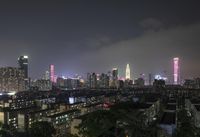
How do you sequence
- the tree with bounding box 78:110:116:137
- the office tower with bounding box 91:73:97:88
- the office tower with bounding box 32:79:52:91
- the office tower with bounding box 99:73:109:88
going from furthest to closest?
the office tower with bounding box 99:73:109:88
the office tower with bounding box 91:73:97:88
the office tower with bounding box 32:79:52:91
the tree with bounding box 78:110:116:137

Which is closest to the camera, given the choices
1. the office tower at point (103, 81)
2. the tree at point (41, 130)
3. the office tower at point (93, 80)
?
the tree at point (41, 130)

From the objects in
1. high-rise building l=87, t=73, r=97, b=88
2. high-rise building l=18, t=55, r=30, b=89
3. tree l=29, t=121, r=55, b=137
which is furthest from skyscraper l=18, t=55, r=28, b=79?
tree l=29, t=121, r=55, b=137

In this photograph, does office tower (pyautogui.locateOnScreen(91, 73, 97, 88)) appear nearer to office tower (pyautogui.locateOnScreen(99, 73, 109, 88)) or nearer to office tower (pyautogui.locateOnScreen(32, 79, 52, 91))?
office tower (pyautogui.locateOnScreen(99, 73, 109, 88))

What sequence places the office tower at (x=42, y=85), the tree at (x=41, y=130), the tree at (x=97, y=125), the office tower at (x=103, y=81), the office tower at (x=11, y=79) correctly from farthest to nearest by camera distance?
the office tower at (x=103, y=81) → the office tower at (x=42, y=85) → the office tower at (x=11, y=79) → the tree at (x=41, y=130) → the tree at (x=97, y=125)

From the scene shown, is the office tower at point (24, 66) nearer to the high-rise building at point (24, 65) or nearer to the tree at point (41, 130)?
the high-rise building at point (24, 65)

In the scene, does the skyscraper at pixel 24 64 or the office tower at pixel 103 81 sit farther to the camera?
the office tower at pixel 103 81

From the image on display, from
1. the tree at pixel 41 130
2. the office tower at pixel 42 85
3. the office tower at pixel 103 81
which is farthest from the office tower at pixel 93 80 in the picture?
the tree at pixel 41 130

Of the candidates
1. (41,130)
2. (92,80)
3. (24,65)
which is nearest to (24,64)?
(24,65)

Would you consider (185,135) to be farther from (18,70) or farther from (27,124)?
(18,70)
